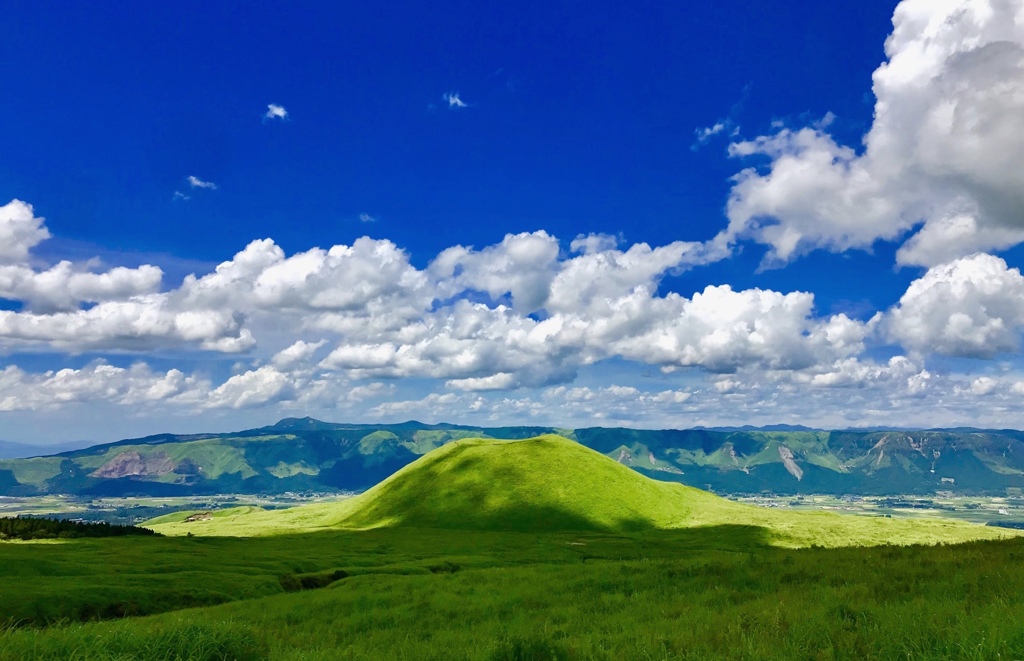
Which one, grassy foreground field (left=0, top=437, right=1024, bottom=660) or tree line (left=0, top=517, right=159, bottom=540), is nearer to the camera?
grassy foreground field (left=0, top=437, right=1024, bottom=660)

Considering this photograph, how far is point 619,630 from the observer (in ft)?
55.8

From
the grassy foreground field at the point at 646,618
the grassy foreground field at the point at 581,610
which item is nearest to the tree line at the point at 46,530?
the grassy foreground field at the point at 581,610

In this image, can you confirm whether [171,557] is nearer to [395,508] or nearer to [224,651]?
[224,651]

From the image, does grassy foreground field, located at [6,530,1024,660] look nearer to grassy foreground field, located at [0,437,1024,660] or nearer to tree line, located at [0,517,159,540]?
grassy foreground field, located at [0,437,1024,660]

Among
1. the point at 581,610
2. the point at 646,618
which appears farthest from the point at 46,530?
the point at 646,618

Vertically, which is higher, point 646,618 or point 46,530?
point 646,618

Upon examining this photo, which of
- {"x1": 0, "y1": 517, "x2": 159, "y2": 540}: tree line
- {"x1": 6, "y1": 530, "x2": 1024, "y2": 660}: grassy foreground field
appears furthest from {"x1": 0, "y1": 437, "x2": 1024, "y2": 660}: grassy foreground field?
{"x1": 0, "y1": 517, "x2": 159, "y2": 540}: tree line

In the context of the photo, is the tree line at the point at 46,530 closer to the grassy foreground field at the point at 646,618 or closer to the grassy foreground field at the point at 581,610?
the grassy foreground field at the point at 581,610

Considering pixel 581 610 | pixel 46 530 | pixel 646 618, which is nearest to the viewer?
pixel 646 618

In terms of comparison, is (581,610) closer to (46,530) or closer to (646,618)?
(646,618)

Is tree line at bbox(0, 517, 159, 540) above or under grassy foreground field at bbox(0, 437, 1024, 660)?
under

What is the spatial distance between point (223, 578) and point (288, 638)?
53943mm

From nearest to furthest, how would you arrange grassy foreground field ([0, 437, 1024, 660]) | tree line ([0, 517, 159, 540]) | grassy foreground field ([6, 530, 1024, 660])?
grassy foreground field ([6, 530, 1024, 660]) < grassy foreground field ([0, 437, 1024, 660]) < tree line ([0, 517, 159, 540])

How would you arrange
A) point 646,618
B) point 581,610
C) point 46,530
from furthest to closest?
point 46,530
point 581,610
point 646,618
